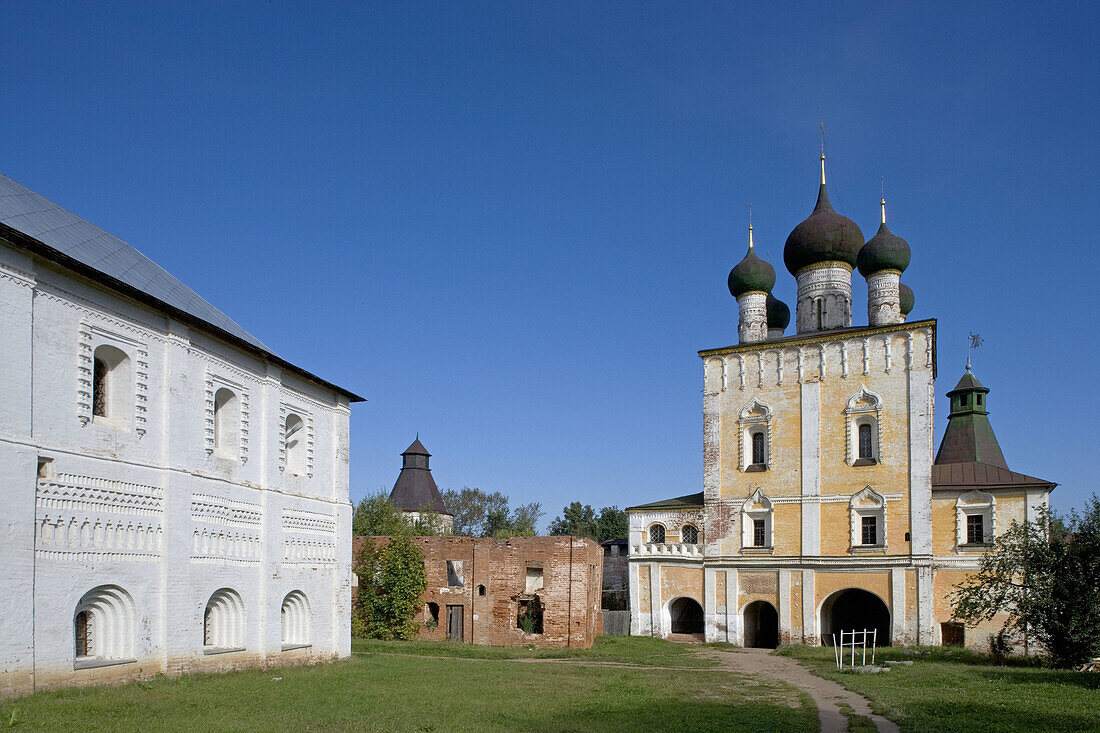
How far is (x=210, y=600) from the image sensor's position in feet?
54.0

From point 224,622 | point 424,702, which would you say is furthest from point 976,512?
point 224,622

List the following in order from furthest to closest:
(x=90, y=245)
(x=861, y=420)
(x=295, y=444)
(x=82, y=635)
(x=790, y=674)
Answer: (x=861, y=420) < (x=790, y=674) < (x=295, y=444) < (x=90, y=245) < (x=82, y=635)

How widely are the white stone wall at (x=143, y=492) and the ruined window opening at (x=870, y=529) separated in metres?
16.8

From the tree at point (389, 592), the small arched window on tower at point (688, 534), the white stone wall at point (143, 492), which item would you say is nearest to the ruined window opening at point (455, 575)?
the tree at point (389, 592)

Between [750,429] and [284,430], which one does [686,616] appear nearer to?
[750,429]

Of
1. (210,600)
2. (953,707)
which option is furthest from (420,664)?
(953,707)

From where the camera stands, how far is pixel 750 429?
31906 mm

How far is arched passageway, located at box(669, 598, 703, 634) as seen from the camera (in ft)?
107

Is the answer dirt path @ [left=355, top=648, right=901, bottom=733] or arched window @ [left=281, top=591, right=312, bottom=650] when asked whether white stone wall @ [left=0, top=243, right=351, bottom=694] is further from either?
dirt path @ [left=355, top=648, right=901, bottom=733]

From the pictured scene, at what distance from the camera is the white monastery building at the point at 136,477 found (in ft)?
40.6

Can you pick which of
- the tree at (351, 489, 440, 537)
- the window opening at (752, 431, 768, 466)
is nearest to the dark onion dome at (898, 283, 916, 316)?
the window opening at (752, 431, 768, 466)

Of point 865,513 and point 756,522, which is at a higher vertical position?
point 865,513

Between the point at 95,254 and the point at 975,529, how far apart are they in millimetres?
24619

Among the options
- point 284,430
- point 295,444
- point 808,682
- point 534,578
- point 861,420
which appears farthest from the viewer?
point 861,420
